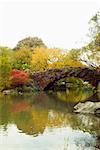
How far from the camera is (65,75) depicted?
3850 cm

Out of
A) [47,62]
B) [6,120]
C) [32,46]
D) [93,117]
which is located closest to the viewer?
[6,120]

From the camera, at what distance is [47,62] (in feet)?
178

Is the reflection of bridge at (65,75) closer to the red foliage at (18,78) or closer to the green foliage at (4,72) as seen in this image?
the red foliage at (18,78)

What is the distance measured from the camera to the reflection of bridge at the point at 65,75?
3575 cm

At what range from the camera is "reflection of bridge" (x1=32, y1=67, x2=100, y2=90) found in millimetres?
35750

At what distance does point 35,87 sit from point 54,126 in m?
25.8

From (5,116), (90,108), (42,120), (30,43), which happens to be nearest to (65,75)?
(90,108)

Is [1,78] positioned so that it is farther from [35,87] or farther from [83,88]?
[83,88]

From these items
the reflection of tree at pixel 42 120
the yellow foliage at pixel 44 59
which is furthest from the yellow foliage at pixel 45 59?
the reflection of tree at pixel 42 120

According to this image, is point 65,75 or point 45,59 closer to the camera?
point 65,75

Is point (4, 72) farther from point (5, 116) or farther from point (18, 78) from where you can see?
point (5, 116)

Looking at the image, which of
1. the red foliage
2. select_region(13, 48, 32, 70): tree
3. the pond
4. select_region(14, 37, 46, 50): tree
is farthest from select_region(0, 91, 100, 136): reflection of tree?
select_region(14, 37, 46, 50): tree

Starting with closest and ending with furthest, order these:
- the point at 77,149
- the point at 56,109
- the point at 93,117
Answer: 1. the point at 77,149
2. the point at 93,117
3. the point at 56,109

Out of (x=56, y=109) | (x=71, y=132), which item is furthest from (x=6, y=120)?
(x=56, y=109)
